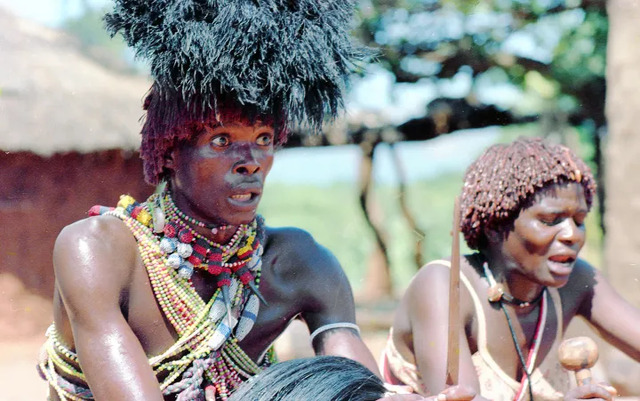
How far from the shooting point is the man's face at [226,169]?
8.18 feet

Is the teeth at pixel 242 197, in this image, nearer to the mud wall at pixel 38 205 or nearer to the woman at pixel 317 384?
the woman at pixel 317 384

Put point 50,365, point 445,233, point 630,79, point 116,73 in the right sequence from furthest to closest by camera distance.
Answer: point 445,233 → point 116,73 → point 630,79 → point 50,365

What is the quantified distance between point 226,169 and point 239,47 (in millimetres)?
349

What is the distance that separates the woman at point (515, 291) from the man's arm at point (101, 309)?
1372 mm

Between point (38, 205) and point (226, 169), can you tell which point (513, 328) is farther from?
point (38, 205)

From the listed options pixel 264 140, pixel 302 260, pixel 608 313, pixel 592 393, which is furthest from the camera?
pixel 608 313

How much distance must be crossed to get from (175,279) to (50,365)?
0.54 meters

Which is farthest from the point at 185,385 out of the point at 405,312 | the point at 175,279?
the point at 405,312

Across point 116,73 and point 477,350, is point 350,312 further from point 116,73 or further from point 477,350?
point 116,73

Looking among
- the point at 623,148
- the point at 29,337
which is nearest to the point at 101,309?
the point at 623,148

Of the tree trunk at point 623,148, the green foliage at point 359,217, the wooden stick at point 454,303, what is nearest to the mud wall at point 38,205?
the tree trunk at point 623,148

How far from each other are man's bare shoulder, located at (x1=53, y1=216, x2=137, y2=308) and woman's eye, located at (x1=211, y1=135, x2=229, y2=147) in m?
0.39

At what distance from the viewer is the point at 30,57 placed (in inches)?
384

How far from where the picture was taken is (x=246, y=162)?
2494 mm
